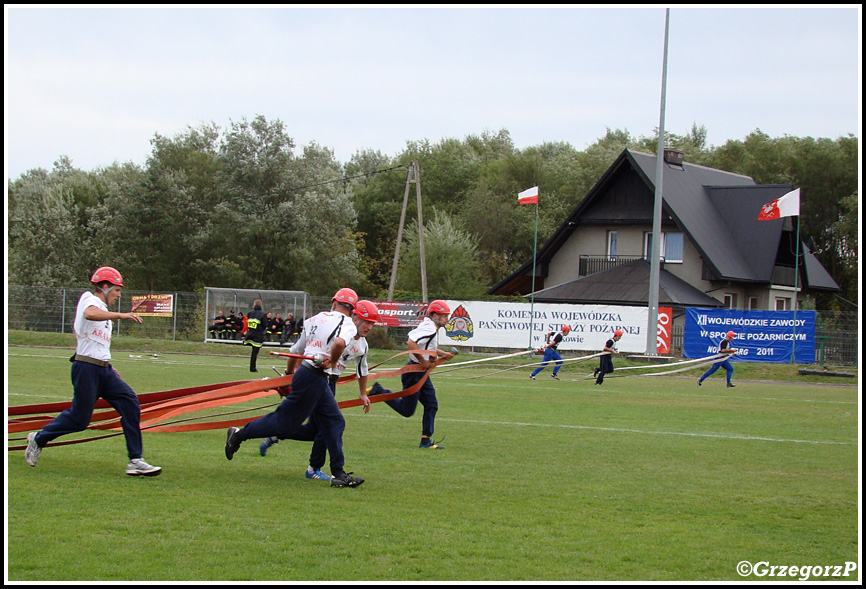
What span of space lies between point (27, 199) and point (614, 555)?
67.3m

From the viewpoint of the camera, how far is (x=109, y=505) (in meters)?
7.42

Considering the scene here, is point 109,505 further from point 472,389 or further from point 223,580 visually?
point 472,389

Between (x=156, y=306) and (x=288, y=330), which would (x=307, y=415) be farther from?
(x=156, y=306)

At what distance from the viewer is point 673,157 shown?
2013 inches

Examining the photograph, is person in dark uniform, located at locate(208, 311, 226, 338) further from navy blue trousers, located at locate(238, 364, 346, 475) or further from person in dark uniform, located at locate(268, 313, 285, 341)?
navy blue trousers, located at locate(238, 364, 346, 475)

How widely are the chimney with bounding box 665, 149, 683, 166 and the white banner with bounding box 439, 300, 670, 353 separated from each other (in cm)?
1587

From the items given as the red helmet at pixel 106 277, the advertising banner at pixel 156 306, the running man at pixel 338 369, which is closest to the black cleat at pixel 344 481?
the running man at pixel 338 369

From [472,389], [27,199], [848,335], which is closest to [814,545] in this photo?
[472,389]

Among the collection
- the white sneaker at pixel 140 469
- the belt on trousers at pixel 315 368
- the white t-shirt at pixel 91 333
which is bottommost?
the white sneaker at pixel 140 469

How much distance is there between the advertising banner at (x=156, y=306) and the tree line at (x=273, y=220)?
14.3 meters

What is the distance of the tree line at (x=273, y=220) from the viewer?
58.3 meters

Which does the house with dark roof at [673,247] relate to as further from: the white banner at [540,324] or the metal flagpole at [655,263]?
the metal flagpole at [655,263]

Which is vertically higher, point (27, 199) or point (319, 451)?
point (27, 199)

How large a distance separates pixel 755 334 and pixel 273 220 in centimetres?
3264
